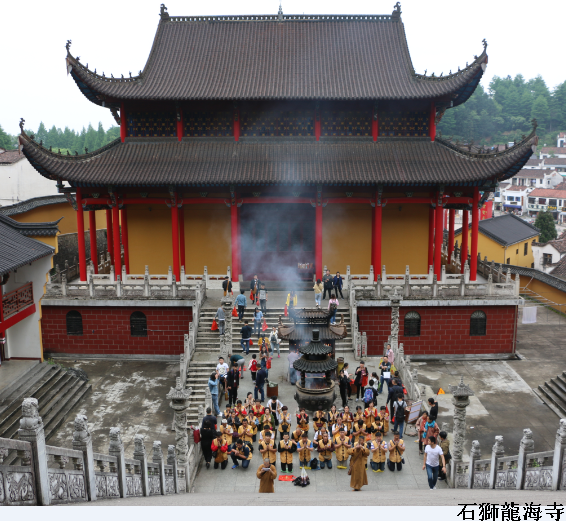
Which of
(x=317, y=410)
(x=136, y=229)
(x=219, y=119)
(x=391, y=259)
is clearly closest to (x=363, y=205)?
(x=391, y=259)

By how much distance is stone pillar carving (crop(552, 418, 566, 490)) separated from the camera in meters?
14.2

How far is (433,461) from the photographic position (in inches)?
592

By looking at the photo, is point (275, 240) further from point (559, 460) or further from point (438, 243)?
point (559, 460)

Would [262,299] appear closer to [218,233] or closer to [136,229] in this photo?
[218,233]

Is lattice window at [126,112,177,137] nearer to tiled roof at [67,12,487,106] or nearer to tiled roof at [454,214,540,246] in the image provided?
tiled roof at [67,12,487,106]

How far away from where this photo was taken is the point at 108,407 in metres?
22.3

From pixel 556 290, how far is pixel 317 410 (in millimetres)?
27598

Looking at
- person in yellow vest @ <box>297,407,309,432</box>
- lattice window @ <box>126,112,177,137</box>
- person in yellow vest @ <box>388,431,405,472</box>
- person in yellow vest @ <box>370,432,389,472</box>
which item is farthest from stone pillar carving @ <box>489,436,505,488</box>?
lattice window @ <box>126,112,177,137</box>

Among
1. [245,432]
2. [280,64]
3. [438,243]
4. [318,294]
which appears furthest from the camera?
[280,64]

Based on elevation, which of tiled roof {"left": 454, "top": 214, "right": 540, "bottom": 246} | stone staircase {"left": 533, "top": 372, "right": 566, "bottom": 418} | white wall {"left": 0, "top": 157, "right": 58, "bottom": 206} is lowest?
stone staircase {"left": 533, "top": 372, "right": 566, "bottom": 418}

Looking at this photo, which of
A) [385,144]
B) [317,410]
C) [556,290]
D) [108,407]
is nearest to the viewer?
[317,410]

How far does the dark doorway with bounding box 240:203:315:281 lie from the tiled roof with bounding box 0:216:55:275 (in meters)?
Answer: 10.6

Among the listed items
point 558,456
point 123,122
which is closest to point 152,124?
point 123,122

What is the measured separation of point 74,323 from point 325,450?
1632 centimetres
